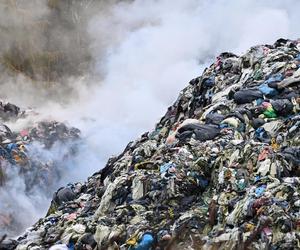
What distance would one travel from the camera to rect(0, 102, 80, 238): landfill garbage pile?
→ 148 feet

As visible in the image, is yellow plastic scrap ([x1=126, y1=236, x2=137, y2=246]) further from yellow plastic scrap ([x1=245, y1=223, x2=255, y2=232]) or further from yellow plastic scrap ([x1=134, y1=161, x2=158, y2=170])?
yellow plastic scrap ([x1=134, y1=161, x2=158, y2=170])

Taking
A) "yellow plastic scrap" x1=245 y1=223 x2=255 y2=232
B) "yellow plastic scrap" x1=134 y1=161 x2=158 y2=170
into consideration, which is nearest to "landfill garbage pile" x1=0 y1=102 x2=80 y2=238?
"yellow plastic scrap" x1=134 y1=161 x2=158 y2=170

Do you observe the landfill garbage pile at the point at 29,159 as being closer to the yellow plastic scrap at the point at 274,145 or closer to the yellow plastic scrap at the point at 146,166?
the yellow plastic scrap at the point at 146,166

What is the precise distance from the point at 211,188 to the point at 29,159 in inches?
1624

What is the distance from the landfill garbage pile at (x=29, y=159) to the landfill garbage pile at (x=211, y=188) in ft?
99.0

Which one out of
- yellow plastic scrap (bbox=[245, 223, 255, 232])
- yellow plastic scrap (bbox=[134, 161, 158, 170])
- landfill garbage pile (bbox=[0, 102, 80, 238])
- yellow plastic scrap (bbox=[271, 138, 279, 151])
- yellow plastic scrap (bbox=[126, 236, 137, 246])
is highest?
landfill garbage pile (bbox=[0, 102, 80, 238])

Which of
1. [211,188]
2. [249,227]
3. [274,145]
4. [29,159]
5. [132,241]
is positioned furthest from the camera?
[29,159]

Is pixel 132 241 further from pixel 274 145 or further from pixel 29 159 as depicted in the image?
pixel 29 159

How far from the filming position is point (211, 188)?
923 centimetres

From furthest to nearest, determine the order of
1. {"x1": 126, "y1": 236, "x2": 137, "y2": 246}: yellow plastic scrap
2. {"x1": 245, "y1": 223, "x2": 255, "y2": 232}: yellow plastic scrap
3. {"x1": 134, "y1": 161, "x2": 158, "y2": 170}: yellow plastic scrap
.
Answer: {"x1": 134, "y1": 161, "x2": 158, "y2": 170}: yellow plastic scrap < {"x1": 126, "y1": 236, "x2": 137, "y2": 246}: yellow plastic scrap < {"x1": 245, "y1": 223, "x2": 255, "y2": 232}: yellow plastic scrap

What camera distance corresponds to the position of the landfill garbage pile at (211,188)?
7.65m

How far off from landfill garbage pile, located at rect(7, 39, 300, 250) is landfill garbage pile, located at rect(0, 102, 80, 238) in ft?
99.0

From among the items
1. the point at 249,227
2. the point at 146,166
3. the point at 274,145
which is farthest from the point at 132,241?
A: the point at 274,145

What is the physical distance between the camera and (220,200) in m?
8.55
